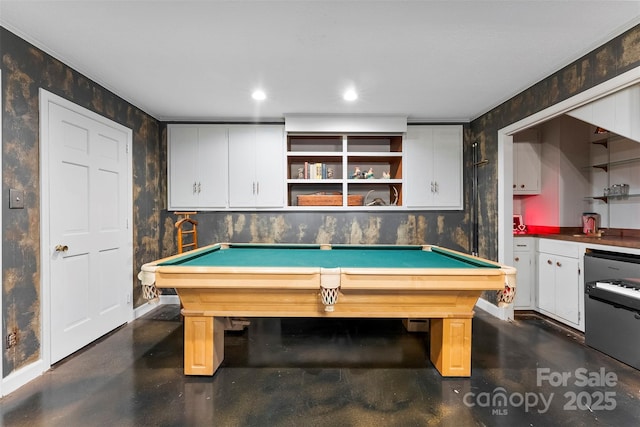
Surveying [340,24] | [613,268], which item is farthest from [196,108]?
[613,268]

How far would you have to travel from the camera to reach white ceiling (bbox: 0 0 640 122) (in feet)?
5.60

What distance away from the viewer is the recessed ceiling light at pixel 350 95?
2844mm

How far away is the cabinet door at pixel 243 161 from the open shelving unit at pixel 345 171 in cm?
47

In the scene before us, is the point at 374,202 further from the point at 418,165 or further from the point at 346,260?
the point at 346,260

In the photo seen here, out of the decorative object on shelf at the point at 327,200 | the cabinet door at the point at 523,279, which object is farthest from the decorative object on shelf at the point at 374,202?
the cabinet door at the point at 523,279

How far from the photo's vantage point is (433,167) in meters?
3.73

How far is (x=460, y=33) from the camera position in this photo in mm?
1928

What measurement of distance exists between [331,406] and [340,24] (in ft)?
7.81

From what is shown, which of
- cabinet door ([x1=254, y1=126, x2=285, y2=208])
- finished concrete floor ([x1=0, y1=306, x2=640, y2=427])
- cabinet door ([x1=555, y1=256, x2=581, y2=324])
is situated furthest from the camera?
cabinet door ([x1=254, y1=126, x2=285, y2=208])

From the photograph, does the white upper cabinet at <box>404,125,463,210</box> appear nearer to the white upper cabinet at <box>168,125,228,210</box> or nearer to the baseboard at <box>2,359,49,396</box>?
the white upper cabinet at <box>168,125,228,210</box>

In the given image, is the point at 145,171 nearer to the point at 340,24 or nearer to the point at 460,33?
the point at 340,24

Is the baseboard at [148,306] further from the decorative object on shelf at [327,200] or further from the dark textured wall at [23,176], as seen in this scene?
the decorative object on shelf at [327,200]

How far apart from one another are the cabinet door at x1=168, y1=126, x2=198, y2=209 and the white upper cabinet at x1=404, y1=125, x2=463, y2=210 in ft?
9.03

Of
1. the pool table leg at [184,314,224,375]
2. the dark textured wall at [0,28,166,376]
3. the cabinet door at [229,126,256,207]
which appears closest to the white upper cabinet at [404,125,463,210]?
the cabinet door at [229,126,256,207]
